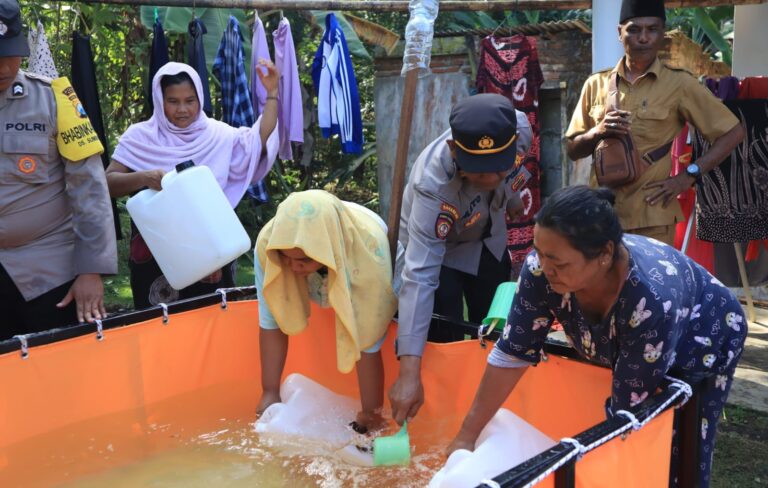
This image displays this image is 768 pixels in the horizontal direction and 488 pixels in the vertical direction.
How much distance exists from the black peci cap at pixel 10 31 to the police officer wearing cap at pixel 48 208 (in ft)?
0.47

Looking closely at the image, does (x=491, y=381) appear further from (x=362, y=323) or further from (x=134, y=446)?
(x=134, y=446)

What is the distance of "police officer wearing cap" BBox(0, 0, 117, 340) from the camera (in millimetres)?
2449

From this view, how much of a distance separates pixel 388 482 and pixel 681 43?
5.49m

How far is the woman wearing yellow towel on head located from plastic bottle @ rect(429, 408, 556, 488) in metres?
0.54

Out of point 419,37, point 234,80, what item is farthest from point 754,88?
point 234,80

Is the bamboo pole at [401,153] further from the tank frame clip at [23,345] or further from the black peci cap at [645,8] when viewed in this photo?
the tank frame clip at [23,345]

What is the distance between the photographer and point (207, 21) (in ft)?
16.0

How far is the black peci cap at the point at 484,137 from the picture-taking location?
2.16 meters

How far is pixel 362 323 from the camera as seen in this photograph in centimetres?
249

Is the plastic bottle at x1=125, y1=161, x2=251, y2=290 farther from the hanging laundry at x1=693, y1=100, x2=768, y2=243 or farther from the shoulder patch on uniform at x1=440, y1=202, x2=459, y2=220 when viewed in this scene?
the hanging laundry at x1=693, y1=100, x2=768, y2=243

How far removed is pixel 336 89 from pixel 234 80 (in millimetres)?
600

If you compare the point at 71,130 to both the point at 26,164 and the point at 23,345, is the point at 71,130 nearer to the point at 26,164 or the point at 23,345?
the point at 26,164

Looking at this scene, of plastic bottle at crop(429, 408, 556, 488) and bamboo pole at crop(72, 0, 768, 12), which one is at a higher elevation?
bamboo pole at crop(72, 0, 768, 12)

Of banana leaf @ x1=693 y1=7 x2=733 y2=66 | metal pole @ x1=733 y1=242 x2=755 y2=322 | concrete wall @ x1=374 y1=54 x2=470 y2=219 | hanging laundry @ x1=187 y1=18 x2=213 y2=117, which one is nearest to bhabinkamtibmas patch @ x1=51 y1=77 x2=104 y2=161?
hanging laundry @ x1=187 y1=18 x2=213 y2=117
